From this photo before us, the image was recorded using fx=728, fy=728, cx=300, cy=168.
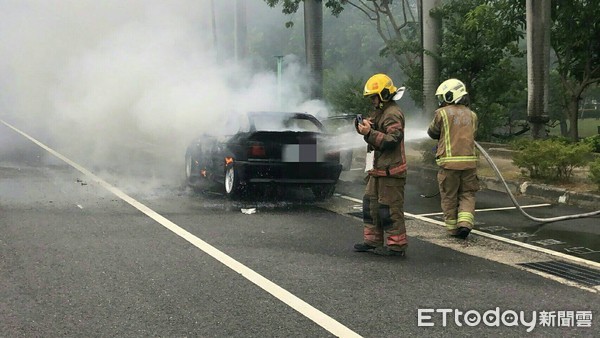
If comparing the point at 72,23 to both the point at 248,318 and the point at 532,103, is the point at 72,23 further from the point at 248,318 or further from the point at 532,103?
the point at 248,318

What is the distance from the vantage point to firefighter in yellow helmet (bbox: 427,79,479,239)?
25.5 ft

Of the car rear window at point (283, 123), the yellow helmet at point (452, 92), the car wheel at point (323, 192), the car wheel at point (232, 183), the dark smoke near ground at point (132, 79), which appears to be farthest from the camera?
the dark smoke near ground at point (132, 79)

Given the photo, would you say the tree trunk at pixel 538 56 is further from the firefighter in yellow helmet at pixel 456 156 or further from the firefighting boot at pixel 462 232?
the firefighting boot at pixel 462 232

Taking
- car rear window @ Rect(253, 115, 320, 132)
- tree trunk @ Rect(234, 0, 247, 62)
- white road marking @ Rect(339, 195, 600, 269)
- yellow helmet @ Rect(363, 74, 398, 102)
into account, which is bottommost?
white road marking @ Rect(339, 195, 600, 269)

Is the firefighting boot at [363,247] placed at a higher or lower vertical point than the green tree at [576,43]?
lower

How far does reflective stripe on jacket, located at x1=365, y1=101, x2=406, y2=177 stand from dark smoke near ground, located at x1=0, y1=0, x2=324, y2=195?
16.0 ft

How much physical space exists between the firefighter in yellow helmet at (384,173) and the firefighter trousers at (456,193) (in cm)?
106

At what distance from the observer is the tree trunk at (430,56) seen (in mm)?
17188

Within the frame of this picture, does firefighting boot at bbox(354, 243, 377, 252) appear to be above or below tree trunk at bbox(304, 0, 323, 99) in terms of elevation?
below

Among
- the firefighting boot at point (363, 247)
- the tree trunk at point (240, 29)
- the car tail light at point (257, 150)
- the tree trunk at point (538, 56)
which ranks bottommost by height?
the firefighting boot at point (363, 247)

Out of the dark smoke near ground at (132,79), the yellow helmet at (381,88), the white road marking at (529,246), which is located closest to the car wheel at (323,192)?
the dark smoke near ground at (132,79)

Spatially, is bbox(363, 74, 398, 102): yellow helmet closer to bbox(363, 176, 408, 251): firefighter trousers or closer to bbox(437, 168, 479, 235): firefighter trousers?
bbox(363, 176, 408, 251): firefighter trousers

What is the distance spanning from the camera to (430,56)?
17078mm

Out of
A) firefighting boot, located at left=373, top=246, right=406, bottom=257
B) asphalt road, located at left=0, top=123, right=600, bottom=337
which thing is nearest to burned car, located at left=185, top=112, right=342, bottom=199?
asphalt road, located at left=0, top=123, right=600, bottom=337
